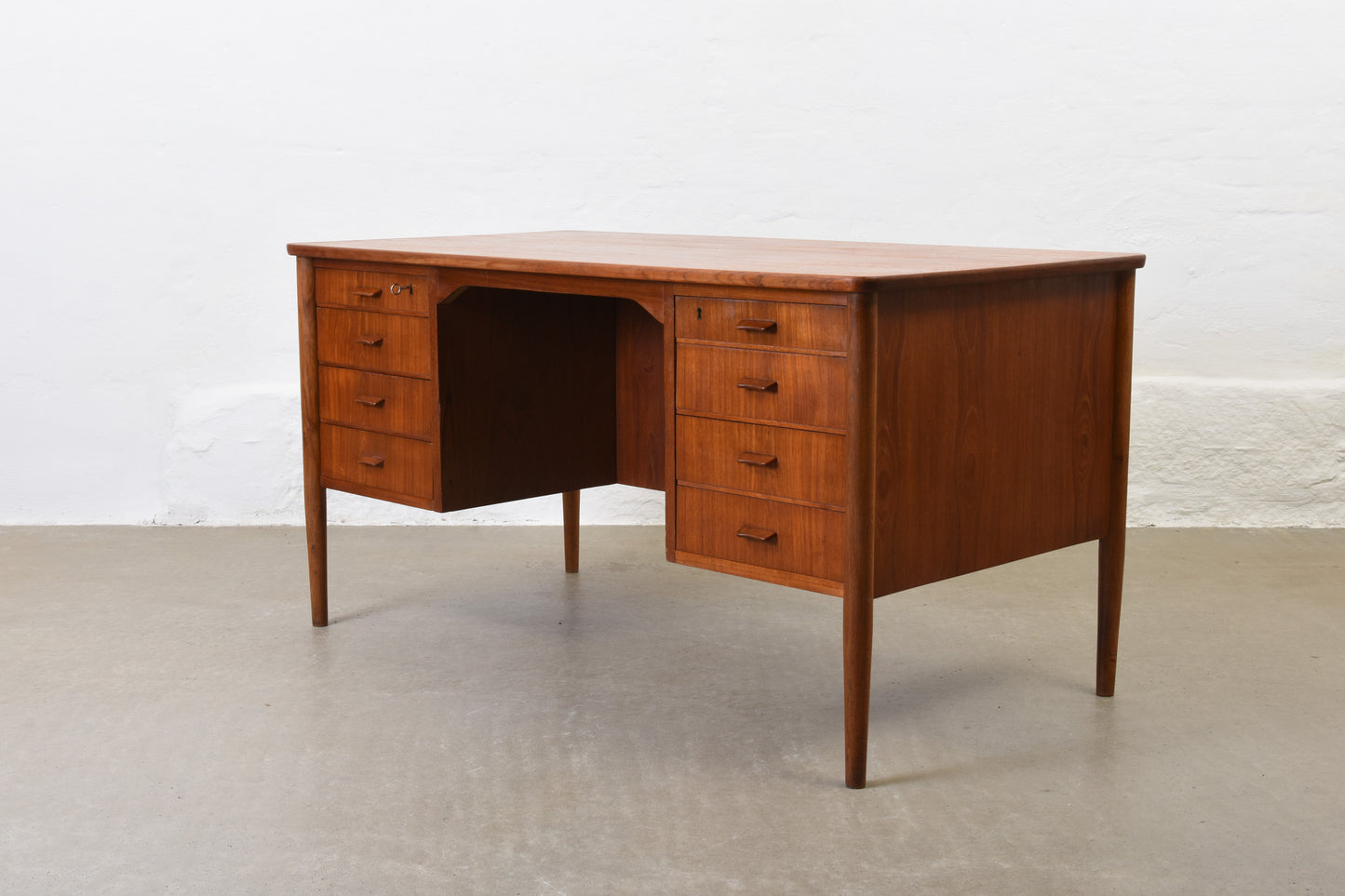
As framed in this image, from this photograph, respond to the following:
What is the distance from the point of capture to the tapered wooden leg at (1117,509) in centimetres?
283

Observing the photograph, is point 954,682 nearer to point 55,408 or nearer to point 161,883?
point 161,883

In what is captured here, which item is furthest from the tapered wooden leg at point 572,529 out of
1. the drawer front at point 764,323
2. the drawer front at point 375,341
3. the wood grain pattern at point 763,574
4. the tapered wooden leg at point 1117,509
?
the tapered wooden leg at point 1117,509

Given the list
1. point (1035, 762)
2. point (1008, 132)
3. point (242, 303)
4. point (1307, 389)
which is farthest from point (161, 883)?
point (1307, 389)

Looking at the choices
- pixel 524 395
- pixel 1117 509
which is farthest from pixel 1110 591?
pixel 524 395

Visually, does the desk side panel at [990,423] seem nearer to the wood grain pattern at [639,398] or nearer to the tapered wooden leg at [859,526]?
the tapered wooden leg at [859,526]

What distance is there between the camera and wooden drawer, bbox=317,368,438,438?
3208 mm

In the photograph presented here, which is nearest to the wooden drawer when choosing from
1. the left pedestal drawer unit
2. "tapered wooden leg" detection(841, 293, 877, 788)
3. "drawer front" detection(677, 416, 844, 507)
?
the left pedestal drawer unit

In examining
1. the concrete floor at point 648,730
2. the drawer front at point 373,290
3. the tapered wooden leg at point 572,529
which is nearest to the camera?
the concrete floor at point 648,730

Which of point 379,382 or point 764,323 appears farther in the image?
point 379,382

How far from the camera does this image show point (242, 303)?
15.1 feet

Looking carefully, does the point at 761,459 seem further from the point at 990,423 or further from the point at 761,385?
Answer: the point at 990,423

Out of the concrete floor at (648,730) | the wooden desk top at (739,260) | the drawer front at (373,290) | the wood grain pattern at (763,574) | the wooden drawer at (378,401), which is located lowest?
the concrete floor at (648,730)

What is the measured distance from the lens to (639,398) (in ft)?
11.9

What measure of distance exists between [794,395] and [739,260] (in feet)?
1.24
